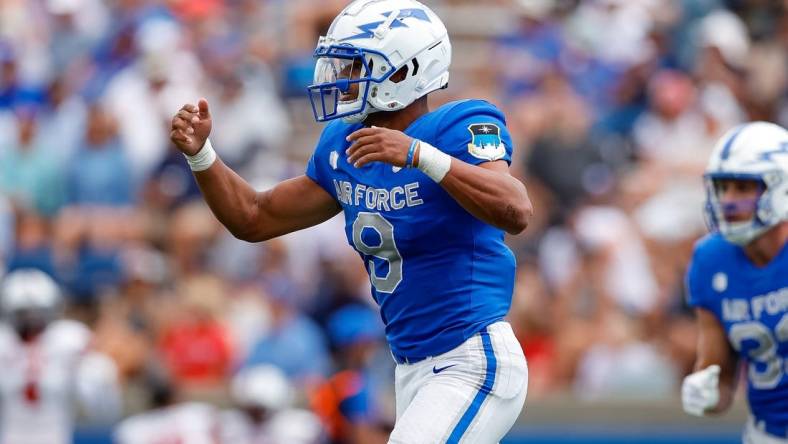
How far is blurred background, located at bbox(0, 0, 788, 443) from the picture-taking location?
9.30 m

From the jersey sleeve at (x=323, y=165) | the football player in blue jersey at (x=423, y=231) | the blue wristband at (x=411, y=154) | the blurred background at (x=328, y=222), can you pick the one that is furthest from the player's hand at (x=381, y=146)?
the blurred background at (x=328, y=222)

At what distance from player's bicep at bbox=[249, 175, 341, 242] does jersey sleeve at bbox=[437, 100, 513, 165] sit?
0.68m

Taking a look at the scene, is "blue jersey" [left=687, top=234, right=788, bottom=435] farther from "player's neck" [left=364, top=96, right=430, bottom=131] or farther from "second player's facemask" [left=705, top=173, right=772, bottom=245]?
"player's neck" [left=364, top=96, right=430, bottom=131]

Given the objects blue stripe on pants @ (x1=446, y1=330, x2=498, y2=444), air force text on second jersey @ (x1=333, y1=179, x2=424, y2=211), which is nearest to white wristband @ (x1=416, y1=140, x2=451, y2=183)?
air force text on second jersey @ (x1=333, y1=179, x2=424, y2=211)

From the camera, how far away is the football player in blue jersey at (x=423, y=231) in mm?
5086

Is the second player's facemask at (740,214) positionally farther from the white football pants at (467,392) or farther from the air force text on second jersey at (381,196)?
→ the air force text on second jersey at (381,196)

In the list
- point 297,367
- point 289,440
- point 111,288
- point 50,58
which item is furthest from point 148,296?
point 50,58

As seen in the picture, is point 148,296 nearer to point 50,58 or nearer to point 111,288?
point 111,288

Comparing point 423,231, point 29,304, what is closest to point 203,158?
point 423,231

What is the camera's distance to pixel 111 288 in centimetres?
1053

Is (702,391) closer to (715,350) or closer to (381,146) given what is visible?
(715,350)

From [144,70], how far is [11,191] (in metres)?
1.37

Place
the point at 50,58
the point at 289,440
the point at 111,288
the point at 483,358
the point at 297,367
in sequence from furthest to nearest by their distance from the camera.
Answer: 1. the point at 50,58
2. the point at 111,288
3. the point at 297,367
4. the point at 289,440
5. the point at 483,358

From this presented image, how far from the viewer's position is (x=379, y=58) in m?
5.18
